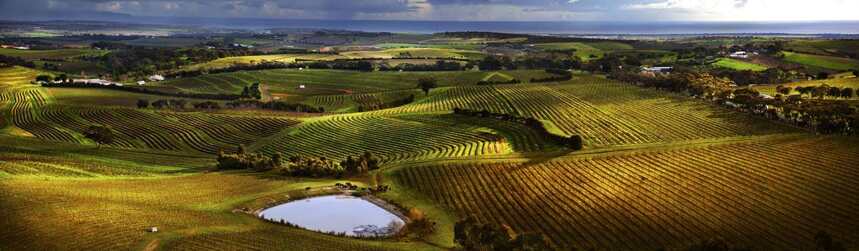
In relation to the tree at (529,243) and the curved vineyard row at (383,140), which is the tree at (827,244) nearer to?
the tree at (529,243)

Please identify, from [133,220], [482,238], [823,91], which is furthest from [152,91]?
[823,91]

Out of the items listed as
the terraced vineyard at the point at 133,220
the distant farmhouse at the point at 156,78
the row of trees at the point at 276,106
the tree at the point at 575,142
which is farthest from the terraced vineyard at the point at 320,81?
the terraced vineyard at the point at 133,220

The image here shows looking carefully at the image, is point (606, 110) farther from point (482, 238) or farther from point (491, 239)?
point (491, 239)

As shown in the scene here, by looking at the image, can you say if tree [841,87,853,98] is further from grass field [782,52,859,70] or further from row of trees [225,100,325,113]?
row of trees [225,100,325,113]

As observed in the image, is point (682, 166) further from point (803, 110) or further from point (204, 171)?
point (204, 171)

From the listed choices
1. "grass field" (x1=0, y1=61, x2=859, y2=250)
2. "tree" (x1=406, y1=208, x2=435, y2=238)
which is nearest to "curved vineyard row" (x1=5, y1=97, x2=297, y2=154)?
"grass field" (x1=0, y1=61, x2=859, y2=250)

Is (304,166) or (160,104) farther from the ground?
(304,166)
